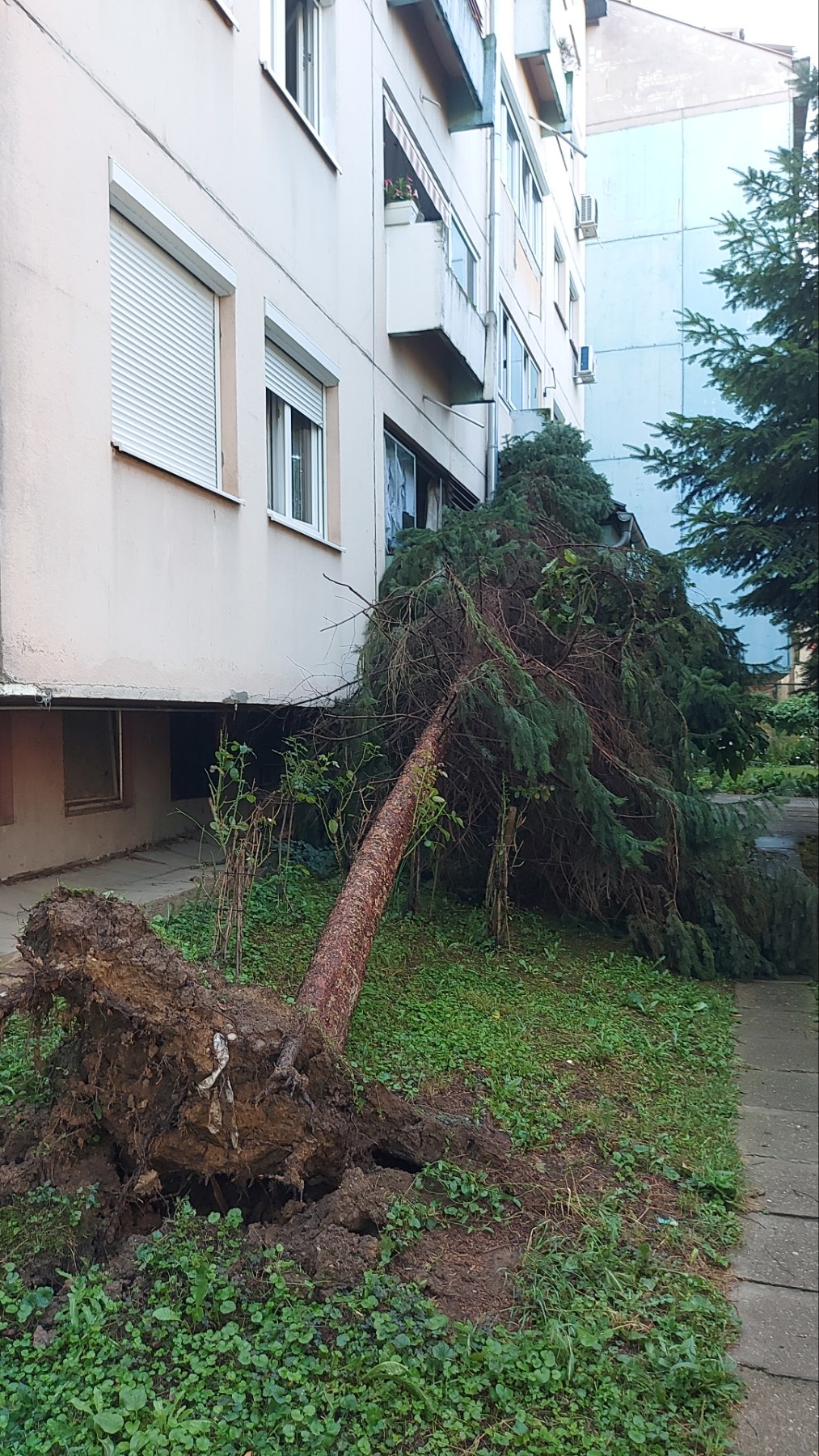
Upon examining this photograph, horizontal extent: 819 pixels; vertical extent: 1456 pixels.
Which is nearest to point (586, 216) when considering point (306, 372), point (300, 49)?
point (300, 49)

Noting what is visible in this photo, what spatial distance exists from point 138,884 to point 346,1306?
4.43 m

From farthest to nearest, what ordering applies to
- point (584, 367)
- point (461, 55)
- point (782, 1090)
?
point (584, 367), point (461, 55), point (782, 1090)

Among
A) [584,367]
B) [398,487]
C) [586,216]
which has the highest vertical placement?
[586,216]

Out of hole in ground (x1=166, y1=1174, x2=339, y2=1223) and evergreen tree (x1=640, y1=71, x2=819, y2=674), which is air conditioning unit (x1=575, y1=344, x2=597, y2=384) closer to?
evergreen tree (x1=640, y1=71, x2=819, y2=674)

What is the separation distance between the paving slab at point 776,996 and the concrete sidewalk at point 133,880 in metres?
3.78

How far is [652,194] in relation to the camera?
29234 mm

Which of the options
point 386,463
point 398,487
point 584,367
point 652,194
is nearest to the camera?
point 386,463

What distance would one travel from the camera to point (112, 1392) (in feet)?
7.94

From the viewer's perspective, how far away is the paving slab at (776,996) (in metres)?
6.61

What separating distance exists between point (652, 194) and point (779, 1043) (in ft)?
97.5

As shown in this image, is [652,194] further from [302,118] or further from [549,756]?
[549,756]

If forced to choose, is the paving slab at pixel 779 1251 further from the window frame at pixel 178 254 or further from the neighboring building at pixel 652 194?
the neighboring building at pixel 652 194

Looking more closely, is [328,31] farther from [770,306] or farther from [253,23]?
[770,306]

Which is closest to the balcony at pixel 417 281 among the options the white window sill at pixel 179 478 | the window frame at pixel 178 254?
the window frame at pixel 178 254
